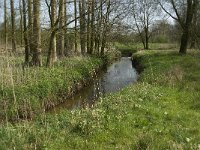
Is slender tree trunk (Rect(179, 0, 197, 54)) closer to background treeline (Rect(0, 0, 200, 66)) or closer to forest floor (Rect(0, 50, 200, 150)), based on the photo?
background treeline (Rect(0, 0, 200, 66))

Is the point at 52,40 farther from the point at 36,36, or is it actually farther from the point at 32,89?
the point at 32,89

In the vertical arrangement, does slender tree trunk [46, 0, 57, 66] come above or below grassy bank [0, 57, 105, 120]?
above

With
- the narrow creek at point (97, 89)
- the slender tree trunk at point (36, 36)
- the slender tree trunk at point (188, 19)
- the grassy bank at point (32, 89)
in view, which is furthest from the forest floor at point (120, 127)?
the slender tree trunk at point (188, 19)

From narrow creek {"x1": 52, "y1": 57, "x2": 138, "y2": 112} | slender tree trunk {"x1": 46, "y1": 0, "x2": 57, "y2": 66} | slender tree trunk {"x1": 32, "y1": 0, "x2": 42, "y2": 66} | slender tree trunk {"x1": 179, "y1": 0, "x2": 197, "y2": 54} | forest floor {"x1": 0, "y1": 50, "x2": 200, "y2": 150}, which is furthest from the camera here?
slender tree trunk {"x1": 179, "y1": 0, "x2": 197, "y2": 54}

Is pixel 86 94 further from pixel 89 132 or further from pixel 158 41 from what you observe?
pixel 158 41

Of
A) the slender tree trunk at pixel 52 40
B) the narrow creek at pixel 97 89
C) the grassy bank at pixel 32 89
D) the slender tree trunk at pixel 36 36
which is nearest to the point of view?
the grassy bank at pixel 32 89

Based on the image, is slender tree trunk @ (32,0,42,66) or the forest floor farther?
slender tree trunk @ (32,0,42,66)

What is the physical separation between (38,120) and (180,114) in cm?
415

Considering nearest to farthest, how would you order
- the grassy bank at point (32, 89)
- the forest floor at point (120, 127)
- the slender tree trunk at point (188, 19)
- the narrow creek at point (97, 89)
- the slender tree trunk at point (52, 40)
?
1. the forest floor at point (120, 127)
2. the grassy bank at point (32, 89)
3. the narrow creek at point (97, 89)
4. the slender tree trunk at point (52, 40)
5. the slender tree trunk at point (188, 19)

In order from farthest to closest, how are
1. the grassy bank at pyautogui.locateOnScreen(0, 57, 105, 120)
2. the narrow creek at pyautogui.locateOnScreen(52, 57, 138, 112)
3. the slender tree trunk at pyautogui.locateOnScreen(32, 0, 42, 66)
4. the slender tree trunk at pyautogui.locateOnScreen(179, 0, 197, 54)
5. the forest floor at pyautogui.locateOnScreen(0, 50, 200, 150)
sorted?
the slender tree trunk at pyautogui.locateOnScreen(179, 0, 197, 54), the slender tree trunk at pyautogui.locateOnScreen(32, 0, 42, 66), the narrow creek at pyautogui.locateOnScreen(52, 57, 138, 112), the grassy bank at pyautogui.locateOnScreen(0, 57, 105, 120), the forest floor at pyautogui.locateOnScreen(0, 50, 200, 150)

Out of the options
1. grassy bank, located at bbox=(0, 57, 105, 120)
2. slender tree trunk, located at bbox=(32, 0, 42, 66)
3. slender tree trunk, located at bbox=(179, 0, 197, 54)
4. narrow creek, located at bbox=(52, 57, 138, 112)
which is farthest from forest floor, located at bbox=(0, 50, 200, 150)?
slender tree trunk, located at bbox=(179, 0, 197, 54)

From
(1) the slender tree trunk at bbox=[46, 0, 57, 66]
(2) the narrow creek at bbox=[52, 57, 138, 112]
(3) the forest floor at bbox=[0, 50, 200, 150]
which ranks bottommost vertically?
(2) the narrow creek at bbox=[52, 57, 138, 112]

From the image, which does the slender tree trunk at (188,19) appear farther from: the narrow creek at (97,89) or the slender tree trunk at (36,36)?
the slender tree trunk at (36,36)

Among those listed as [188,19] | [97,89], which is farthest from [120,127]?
[188,19]
